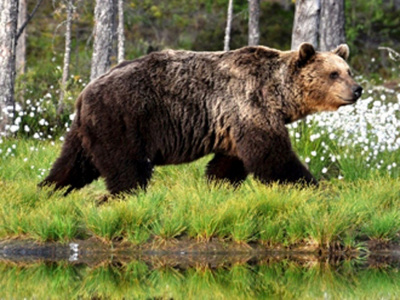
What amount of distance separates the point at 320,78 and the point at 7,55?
5244 millimetres

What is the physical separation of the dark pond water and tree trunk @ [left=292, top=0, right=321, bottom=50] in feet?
15.6

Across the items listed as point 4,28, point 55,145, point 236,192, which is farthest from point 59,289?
point 4,28

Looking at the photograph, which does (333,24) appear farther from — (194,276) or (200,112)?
(194,276)

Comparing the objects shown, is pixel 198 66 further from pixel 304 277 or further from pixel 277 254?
pixel 304 277

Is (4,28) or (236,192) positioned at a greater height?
(4,28)

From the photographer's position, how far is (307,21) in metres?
12.7

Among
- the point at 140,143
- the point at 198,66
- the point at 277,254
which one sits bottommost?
the point at 277,254

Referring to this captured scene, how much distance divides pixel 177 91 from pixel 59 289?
2706 mm

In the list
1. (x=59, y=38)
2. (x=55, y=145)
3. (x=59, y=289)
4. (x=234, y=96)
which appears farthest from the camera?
(x=59, y=38)

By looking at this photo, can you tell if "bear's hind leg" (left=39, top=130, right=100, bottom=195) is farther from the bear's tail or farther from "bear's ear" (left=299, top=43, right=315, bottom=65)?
"bear's ear" (left=299, top=43, right=315, bottom=65)

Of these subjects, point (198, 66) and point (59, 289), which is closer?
point (59, 289)

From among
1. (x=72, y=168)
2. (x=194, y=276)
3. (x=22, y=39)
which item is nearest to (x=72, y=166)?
(x=72, y=168)

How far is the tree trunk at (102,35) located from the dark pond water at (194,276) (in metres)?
5.60

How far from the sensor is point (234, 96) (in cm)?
931
